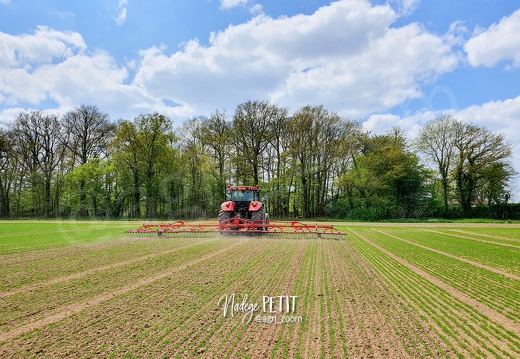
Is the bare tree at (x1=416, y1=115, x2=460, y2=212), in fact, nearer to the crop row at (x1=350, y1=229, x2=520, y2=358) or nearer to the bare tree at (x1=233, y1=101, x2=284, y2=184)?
the bare tree at (x1=233, y1=101, x2=284, y2=184)

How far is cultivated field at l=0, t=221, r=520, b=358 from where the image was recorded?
3619 mm

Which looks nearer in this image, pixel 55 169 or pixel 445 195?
pixel 445 195

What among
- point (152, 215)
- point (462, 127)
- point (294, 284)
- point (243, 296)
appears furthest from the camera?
point (152, 215)

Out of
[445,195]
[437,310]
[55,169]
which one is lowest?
[437,310]

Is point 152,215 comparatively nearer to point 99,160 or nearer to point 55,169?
point 99,160

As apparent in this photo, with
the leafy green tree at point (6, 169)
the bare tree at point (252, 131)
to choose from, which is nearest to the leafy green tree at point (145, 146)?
the bare tree at point (252, 131)

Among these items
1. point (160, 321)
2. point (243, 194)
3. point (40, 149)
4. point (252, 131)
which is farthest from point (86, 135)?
point (160, 321)

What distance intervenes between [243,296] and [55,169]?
43.2m

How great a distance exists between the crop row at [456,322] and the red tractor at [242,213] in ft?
29.9

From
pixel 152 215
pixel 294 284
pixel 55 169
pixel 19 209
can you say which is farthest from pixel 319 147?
pixel 19 209

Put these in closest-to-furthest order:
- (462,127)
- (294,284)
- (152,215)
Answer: (294,284), (462,127), (152,215)

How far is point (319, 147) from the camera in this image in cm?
3469

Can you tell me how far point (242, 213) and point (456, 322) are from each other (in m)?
13.2

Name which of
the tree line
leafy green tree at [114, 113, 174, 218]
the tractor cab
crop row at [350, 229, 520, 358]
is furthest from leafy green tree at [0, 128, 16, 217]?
crop row at [350, 229, 520, 358]
